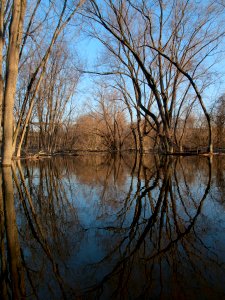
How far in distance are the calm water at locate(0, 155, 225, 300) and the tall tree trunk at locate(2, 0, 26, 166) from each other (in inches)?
283

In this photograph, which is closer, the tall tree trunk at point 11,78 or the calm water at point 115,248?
the calm water at point 115,248

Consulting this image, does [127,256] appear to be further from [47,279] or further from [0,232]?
[0,232]

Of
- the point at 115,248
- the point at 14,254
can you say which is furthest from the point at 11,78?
the point at 115,248

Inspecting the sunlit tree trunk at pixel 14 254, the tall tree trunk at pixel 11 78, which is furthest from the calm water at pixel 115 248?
the tall tree trunk at pixel 11 78

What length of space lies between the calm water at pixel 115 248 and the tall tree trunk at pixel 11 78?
719 cm

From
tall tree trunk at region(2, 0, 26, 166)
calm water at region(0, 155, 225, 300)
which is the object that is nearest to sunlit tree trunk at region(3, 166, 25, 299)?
calm water at region(0, 155, 225, 300)

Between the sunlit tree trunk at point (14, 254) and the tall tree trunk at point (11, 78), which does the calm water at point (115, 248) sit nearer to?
the sunlit tree trunk at point (14, 254)

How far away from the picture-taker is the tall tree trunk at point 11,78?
10.8 m

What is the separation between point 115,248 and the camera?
2436 mm

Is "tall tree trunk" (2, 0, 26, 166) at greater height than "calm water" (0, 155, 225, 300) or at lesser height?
greater

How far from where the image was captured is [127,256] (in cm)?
223

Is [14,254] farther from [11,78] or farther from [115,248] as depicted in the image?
[11,78]

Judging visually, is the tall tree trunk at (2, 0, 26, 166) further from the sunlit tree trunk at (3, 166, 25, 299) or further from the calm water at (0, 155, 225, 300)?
the sunlit tree trunk at (3, 166, 25, 299)

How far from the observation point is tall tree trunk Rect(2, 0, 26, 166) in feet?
35.5
